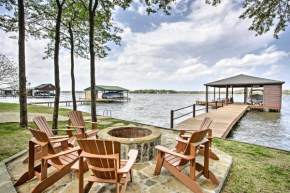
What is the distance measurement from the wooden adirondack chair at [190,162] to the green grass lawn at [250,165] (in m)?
0.42

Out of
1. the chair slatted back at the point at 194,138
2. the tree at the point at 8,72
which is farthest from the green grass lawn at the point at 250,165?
the tree at the point at 8,72

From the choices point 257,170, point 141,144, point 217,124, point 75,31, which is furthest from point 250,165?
point 75,31

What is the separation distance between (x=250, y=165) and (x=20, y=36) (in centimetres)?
813

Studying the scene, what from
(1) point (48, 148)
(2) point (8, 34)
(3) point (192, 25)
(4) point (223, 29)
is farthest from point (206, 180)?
(4) point (223, 29)

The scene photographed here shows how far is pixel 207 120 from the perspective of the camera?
3.23 m

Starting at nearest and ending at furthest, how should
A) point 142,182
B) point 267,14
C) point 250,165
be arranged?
point 142,182
point 250,165
point 267,14

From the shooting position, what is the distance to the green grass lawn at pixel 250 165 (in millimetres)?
2373

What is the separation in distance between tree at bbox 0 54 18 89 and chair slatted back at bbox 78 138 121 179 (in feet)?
26.5

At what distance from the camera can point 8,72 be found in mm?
7082

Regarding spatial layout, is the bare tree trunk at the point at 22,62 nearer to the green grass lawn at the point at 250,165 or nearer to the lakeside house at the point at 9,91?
the green grass lawn at the point at 250,165

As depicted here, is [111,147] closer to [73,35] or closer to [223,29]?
[73,35]

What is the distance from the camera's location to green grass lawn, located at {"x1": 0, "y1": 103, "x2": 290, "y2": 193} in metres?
2.37

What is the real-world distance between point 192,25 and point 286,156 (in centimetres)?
901

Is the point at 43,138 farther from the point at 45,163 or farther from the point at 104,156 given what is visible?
the point at 104,156
